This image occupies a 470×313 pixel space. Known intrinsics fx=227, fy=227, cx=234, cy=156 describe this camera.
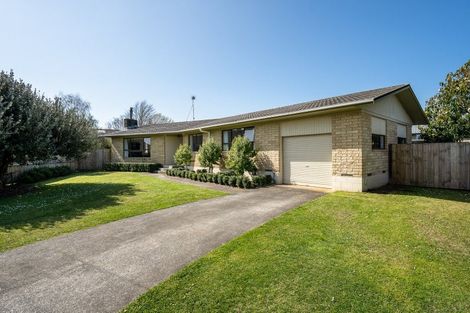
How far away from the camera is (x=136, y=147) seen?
22.1 m

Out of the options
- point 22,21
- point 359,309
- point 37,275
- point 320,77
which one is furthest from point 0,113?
point 320,77

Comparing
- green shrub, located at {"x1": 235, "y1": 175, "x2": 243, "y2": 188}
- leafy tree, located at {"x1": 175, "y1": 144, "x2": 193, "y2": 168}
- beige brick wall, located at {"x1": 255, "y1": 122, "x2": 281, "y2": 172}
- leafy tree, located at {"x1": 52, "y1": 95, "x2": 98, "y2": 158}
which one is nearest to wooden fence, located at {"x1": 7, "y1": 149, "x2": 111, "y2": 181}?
leafy tree, located at {"x1": 52, "y1": 95, "x2": 98, "y2": 158}

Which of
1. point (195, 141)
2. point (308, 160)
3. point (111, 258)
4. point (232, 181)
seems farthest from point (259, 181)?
point (195, 141)

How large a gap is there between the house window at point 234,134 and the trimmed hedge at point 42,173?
41.1 ft

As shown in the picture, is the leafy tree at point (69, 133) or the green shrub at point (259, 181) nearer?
the green shrub at point (259, 181)

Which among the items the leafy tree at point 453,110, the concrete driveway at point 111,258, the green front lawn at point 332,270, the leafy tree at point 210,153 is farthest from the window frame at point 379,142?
the leafy tree at point 453,110

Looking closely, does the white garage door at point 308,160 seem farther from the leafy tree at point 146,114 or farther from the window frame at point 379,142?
the leafy tree at point 146,114

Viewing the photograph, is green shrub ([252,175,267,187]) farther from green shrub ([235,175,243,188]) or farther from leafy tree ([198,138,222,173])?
leafy tree ([198,138,222,173])

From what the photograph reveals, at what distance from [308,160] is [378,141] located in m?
3.29

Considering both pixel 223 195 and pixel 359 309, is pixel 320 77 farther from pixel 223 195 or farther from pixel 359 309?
pixel 359 309

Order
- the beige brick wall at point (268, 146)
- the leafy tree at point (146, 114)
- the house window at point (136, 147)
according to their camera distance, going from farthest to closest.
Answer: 1. the leafy tree at point (146, 114)
2. the house window at point (136, 147)
3. the beige brick wall at point (268, 146)

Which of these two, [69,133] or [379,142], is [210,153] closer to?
[69,133]

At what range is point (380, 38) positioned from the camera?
11.1 metres

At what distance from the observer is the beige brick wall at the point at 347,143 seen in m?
9.00
